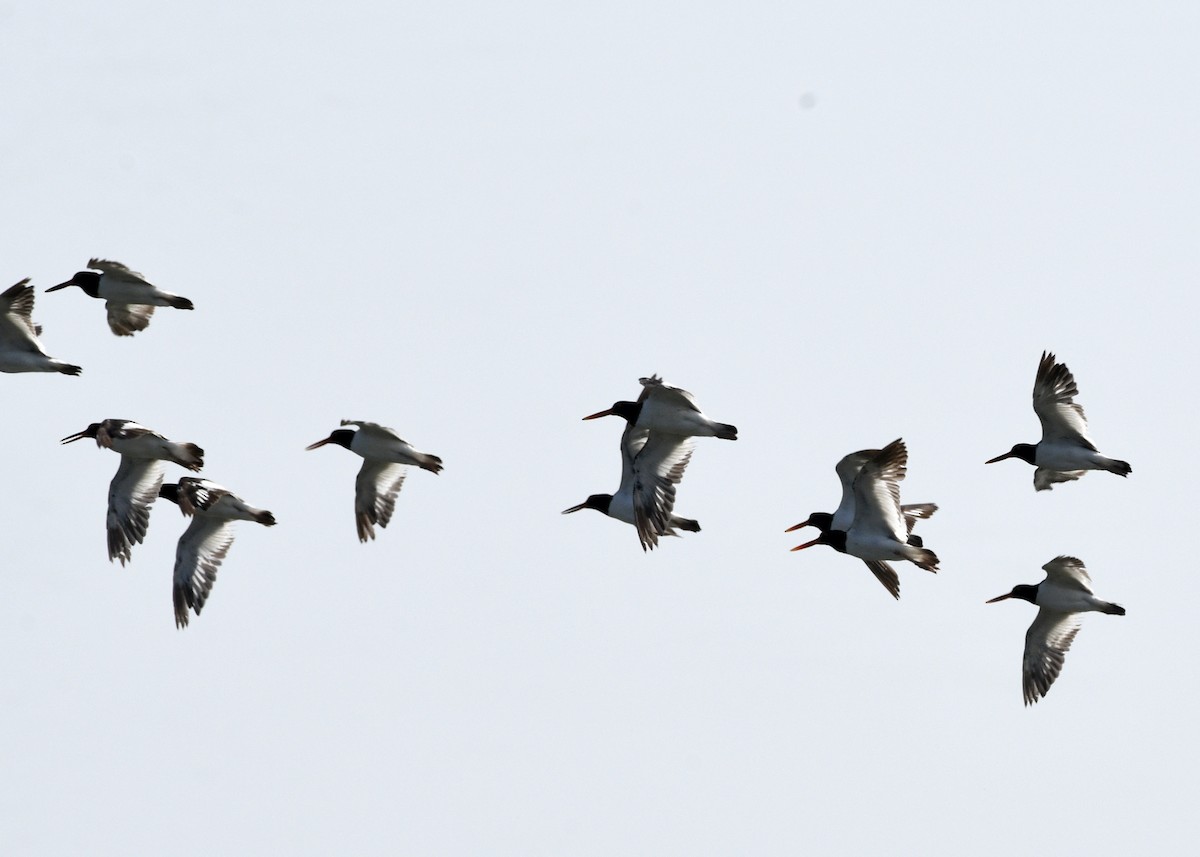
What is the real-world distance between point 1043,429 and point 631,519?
6388mm

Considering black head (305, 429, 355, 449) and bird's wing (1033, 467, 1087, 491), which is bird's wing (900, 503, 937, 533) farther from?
black head (305, 429, 355, 449)

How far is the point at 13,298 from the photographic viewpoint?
30.1 m

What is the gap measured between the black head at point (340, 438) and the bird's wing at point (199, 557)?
177 cm

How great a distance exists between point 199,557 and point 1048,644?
472 inches

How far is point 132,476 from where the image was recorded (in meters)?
30.3

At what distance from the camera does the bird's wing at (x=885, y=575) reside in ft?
99.7

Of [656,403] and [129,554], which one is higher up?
[656,403]

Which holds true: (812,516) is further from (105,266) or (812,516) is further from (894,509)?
(105,266)

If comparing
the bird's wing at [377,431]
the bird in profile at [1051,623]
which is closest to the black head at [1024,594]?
the bird in profile at [1051,623]

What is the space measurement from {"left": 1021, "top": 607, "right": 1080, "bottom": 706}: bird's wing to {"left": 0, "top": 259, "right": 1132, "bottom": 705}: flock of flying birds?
0.01m

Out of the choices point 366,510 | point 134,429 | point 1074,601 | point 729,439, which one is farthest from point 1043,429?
point 134,429

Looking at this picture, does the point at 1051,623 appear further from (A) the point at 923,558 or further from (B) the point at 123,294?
(B) the point at 123,294

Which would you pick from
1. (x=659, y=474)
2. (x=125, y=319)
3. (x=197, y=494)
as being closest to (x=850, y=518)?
(x=659, y=474)

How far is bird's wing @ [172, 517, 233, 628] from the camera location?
1249 inches
